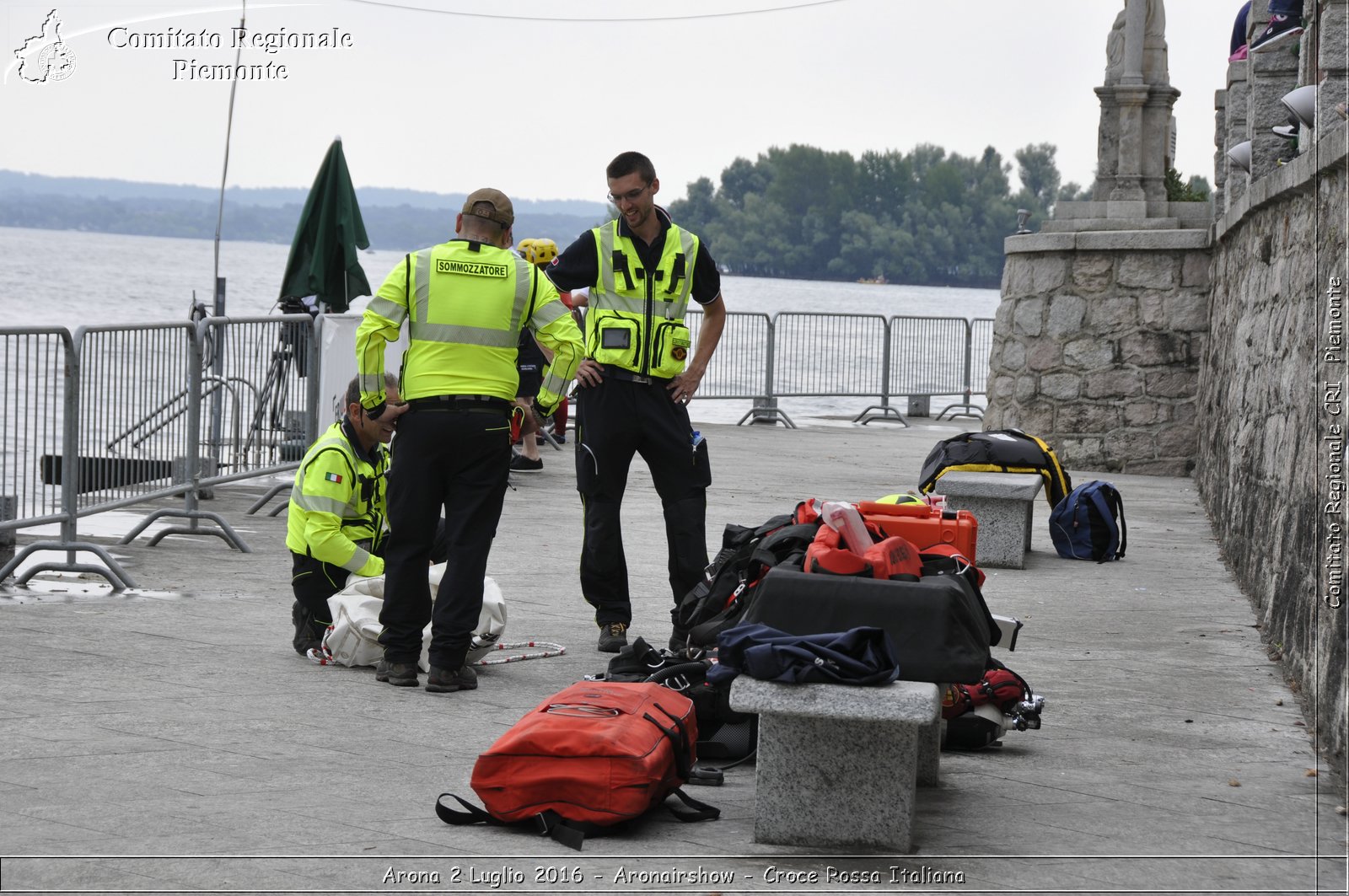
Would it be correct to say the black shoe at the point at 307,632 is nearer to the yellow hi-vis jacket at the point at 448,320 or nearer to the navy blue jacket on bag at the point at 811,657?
the yellow hi-vis jacket at the point at 448,320

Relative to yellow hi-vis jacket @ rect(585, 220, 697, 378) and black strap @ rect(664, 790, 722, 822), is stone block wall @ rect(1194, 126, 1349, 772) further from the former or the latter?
yellow hi-vis jacket @ rect(585, 220, 697, 378)

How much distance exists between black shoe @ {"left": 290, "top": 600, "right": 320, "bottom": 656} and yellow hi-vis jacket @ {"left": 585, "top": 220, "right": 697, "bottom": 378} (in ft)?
5.39

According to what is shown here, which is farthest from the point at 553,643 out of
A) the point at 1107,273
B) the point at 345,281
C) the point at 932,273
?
the point at 932,273

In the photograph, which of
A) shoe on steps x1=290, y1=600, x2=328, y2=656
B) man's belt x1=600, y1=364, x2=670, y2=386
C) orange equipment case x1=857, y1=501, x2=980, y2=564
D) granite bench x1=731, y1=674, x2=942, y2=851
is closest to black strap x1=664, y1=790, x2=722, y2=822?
granite bench x1=731, y1=674, x2=942, y2=851

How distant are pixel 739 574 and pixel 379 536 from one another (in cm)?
198

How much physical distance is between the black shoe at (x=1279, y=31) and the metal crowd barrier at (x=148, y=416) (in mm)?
7116

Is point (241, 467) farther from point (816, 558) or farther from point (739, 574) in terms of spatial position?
point (816, 558)

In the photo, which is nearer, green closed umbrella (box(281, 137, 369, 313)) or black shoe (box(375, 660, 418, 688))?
black shoe (box(375, 660, 418, 688))

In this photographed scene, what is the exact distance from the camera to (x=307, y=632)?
6898 mm

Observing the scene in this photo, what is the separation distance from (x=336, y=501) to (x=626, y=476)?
1.25m

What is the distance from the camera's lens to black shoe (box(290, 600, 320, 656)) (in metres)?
6.89

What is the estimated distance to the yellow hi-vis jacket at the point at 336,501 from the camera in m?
6.76

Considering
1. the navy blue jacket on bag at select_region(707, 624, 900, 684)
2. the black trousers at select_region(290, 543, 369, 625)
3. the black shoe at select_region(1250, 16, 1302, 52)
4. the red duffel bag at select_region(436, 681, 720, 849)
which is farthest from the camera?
the black shoe at select_region(1250, 16, 1302, 52)

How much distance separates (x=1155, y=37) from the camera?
16.2 m
